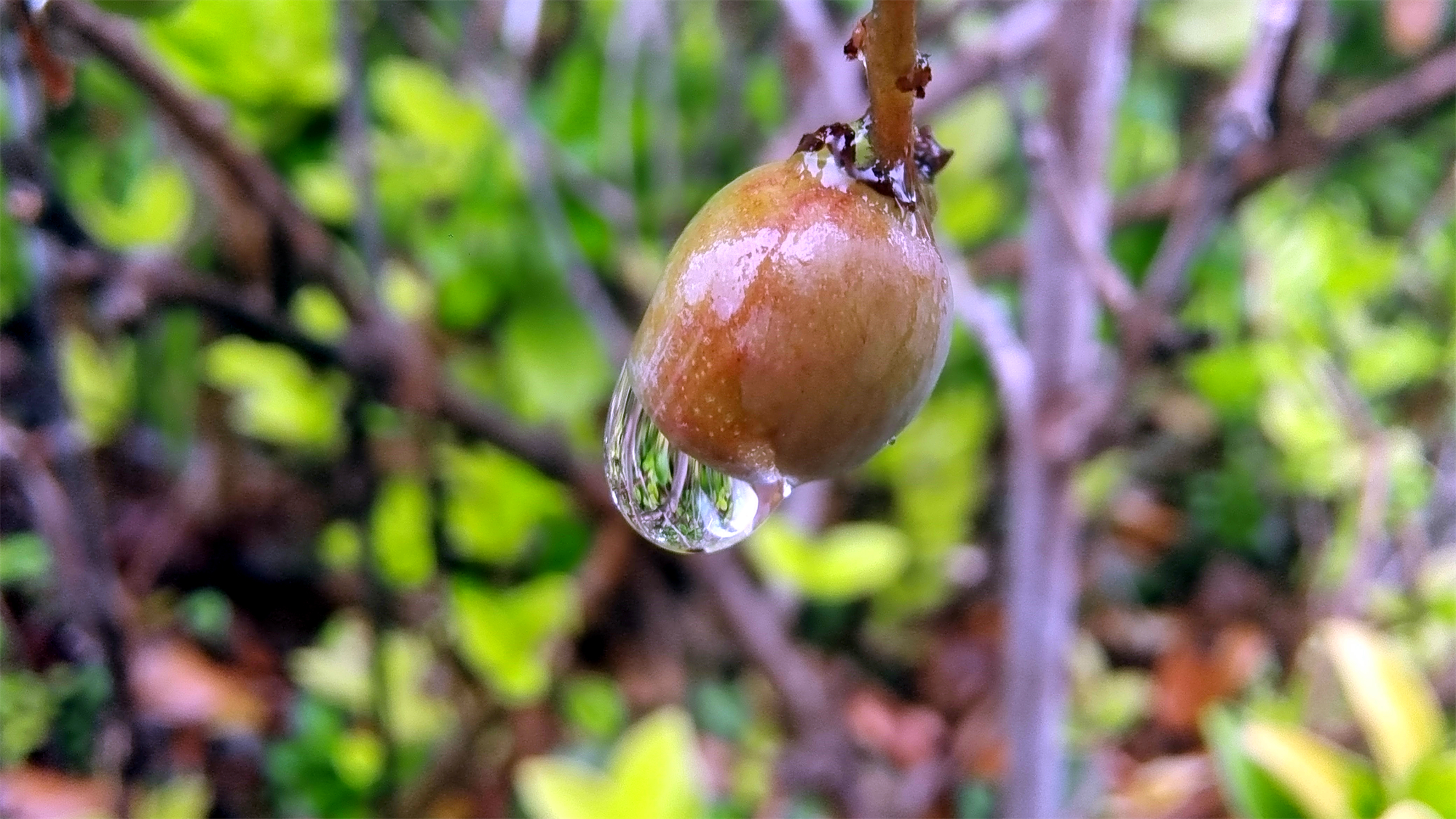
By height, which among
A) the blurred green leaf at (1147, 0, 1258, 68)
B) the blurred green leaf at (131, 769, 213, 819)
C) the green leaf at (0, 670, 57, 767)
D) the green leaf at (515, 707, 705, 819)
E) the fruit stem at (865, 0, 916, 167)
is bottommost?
the fruit stem at (865, 0, 916, 167)

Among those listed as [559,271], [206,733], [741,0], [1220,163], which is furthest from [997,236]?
[206,733]

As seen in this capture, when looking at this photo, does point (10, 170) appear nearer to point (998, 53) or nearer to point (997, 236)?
point (998, 53)

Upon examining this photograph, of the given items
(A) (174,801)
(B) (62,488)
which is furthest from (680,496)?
(A) (174,801)

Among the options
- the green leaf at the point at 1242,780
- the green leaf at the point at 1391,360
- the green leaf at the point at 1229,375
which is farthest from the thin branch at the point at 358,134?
the green leaf at the point at 1391,360

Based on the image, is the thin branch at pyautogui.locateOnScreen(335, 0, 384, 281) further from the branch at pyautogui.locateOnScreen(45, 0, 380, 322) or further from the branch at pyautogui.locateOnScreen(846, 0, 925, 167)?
the branch at pyautogui.locateOnScreen(846, 0, 925, 167)

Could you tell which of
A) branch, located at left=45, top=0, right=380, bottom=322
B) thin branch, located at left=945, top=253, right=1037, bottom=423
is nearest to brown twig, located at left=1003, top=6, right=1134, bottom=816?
thin branch, located at left=945, top=253, right=1037, bottom=423

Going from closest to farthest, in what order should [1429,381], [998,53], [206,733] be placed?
1. [998,53]
2. [206,733]
3. [1429,381]

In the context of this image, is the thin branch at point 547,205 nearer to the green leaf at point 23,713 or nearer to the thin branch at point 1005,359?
the thin branch at point 1005,359
